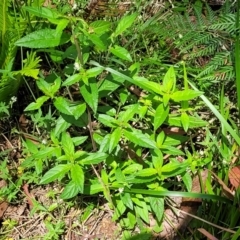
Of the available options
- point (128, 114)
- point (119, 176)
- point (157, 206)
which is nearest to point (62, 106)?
point (128, 114)

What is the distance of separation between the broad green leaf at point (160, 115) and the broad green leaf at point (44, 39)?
0.49 m

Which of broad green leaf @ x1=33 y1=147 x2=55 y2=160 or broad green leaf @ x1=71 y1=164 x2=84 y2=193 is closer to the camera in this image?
broad green leaf @ x1=71 y1=164 x2=84 y2=193

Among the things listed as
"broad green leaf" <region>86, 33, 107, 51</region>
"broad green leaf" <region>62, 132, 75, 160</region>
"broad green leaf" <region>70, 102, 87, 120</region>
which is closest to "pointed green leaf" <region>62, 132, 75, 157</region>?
"broad green leaf" <region>62, 132, 75, 160</region>

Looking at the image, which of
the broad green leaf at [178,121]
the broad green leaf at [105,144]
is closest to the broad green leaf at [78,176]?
the broad green leaf at [105,144]

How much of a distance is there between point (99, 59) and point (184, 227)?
0.93 metres

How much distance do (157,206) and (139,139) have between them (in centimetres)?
34

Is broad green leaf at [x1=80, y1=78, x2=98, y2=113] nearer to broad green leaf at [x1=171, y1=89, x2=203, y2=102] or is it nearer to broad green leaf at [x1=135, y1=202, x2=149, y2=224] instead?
broad green leaf at [x1=171, y1=89, x2=203, y2=102]

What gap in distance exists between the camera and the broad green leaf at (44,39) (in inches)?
69.7

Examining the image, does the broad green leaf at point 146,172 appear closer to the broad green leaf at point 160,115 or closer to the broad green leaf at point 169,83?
the broad green leaf at point 160,115

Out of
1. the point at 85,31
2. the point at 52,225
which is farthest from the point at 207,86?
the point at 52,225

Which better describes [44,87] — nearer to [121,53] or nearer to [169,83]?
[121,53]

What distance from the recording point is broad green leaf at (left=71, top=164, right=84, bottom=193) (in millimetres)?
1850

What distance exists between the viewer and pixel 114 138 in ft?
6.20

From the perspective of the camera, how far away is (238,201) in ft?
6.41
